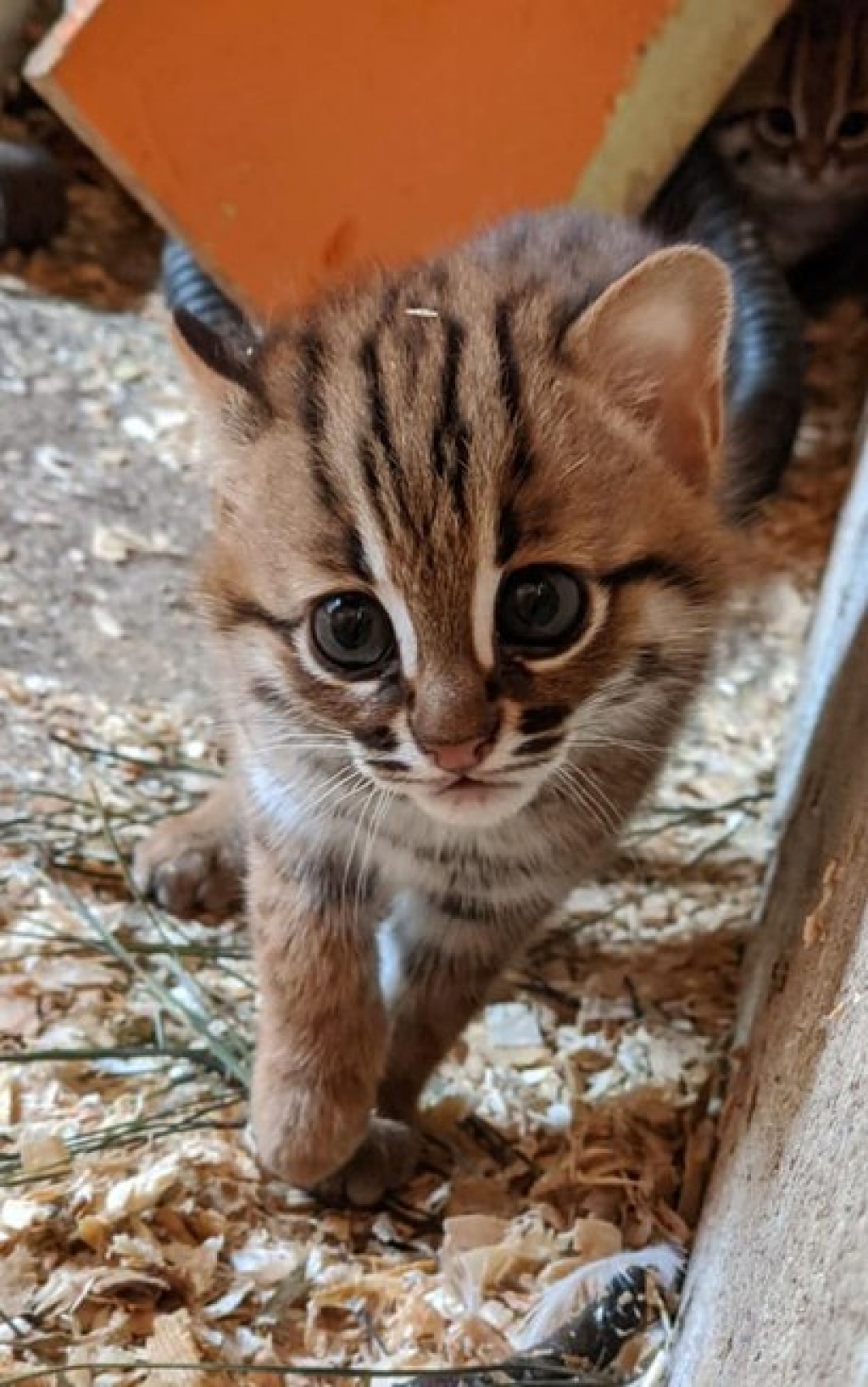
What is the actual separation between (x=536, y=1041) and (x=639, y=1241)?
346 millimetres

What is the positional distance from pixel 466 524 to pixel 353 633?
148 mm

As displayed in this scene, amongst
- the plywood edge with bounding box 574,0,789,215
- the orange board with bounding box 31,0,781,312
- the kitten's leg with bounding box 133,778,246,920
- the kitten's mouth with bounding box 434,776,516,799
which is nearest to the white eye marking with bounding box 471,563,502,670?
the kitten's mouth with bounding box 434,776,516,799

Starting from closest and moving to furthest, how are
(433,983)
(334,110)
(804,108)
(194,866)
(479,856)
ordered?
1. (479,856)
2. (433,983)
3. (194,866)
4. (334,110)
5. (804,108)

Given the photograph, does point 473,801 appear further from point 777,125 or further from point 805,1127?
point 777,125

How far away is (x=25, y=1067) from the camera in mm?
2008

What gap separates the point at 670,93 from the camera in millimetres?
3080

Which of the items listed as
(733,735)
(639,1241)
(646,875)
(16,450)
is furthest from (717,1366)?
(16,450)

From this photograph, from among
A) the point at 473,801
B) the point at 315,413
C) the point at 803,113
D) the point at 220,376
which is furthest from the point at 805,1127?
the point at 803,113

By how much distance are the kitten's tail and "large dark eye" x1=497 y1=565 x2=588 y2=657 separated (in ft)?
3.83

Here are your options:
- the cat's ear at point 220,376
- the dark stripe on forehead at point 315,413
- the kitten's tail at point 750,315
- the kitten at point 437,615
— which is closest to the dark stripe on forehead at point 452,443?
the kitten at point 437,615

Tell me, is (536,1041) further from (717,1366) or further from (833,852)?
(717,1366)

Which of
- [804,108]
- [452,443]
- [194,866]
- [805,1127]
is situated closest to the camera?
[805,1127]

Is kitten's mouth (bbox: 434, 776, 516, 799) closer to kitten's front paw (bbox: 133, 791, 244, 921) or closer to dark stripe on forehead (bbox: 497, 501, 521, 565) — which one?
dark stripe on forehead (bbox: 497, 501, 521, 565)

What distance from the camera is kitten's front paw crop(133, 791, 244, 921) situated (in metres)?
2.28
